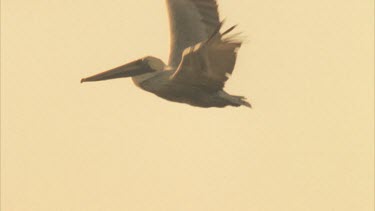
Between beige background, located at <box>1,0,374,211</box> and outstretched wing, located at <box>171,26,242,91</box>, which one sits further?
beige background, located at <box>1,0,374,211</box>

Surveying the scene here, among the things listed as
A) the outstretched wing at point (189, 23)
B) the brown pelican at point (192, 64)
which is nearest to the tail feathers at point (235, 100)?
the brown pelican at point (192, 64)

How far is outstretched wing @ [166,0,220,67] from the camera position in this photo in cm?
144

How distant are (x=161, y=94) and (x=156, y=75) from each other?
4cm

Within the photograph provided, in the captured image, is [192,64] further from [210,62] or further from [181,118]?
[181,118]

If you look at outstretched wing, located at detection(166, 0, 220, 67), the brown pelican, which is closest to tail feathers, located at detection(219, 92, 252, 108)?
the brown pelican

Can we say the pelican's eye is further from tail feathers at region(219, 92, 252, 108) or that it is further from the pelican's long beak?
tail feathers at region(219, 92, 252, 108)

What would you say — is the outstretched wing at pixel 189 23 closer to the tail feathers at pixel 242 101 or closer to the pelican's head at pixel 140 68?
the pelican's head at pixel 140 68

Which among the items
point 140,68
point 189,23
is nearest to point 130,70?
point 140,68

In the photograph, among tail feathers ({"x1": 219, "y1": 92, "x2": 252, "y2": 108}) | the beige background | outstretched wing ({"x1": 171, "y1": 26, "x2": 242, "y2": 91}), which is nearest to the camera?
outstretched wing ({"x1": 171, "y1": 26, "x2": 242, "y2": 91})

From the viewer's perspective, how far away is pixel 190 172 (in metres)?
1.62

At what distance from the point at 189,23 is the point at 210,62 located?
23 centimetres

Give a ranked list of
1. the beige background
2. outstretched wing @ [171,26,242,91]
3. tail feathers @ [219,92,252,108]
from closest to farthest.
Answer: outstretched wing @ [171,26,242,91]
tail feathers @ [219,92,252,108]
the beige background

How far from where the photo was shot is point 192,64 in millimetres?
1268

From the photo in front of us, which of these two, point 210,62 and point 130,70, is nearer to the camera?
point 210,62
